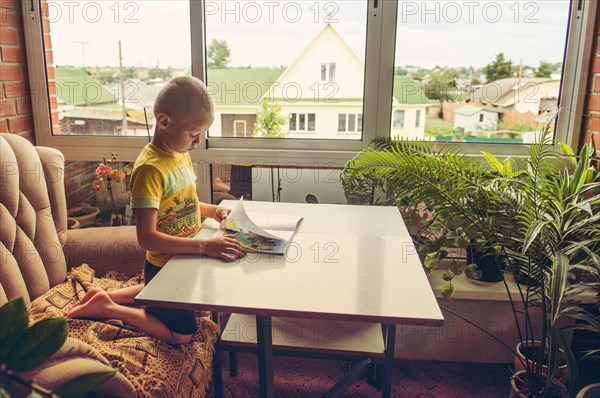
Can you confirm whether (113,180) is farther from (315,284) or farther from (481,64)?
(481,64)

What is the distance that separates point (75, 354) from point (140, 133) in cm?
143

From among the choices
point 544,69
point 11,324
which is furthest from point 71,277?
point 544,69

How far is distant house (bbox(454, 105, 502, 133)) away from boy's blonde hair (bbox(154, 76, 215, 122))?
1250 mm

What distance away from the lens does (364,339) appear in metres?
1.62

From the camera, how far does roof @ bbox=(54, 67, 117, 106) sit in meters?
2.34

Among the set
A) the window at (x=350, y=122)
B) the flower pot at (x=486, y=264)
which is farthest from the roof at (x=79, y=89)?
the flower pot at (x=486, y=264)

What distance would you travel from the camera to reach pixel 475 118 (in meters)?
2.25

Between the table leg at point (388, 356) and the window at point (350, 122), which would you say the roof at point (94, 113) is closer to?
the window at point (350, 122)

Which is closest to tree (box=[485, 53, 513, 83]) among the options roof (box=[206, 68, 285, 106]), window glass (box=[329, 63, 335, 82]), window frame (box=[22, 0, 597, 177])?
window frame (box=[22, 0, 597, 177])

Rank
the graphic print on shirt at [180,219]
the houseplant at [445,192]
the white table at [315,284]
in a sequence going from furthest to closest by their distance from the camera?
1. the houseplant at [445,192]
2. the graphic print on shirt at [180,219]
3. the white table at [315,284]

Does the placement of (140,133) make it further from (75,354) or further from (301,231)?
(75,354)

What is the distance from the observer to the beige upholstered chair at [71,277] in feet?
4.15

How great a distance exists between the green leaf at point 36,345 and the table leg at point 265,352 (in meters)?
0.68

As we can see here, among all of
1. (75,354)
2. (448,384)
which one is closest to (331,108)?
(448,384)
